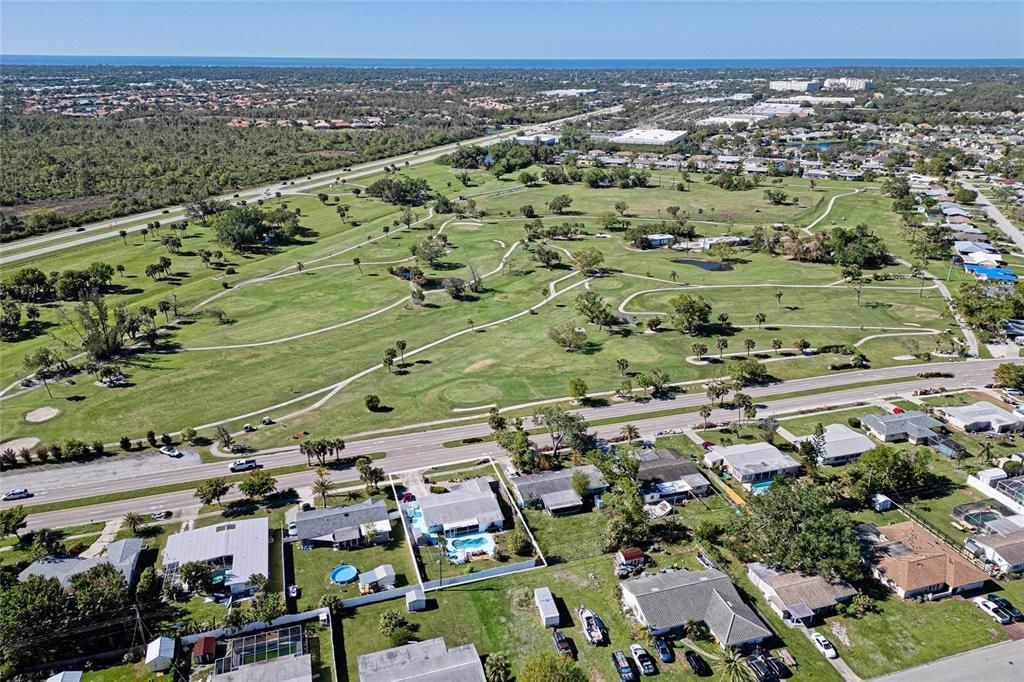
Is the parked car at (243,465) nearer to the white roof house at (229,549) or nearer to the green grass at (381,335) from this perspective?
the green grass at (381,335)

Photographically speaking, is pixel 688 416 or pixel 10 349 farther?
pixel 10 349

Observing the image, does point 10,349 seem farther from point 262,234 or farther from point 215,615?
point 215,615

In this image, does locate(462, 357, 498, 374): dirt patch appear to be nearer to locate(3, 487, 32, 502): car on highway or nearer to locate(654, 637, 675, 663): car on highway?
locate(654, 637, 675, 663): car on highway

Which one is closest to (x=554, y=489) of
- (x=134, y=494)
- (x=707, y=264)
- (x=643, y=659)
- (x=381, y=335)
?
(x=643, y=659)

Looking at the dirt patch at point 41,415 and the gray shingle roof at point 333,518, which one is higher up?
the gray shingle roof at point 333,518

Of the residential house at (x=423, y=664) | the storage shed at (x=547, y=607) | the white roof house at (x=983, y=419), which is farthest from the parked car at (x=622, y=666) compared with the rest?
the white roof house at (x=983, y=419)

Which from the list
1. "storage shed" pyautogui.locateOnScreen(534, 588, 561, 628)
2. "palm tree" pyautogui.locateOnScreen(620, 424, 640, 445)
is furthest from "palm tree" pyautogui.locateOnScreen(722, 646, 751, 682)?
"palm tree" pyautogui.locateOnScreen(620, 424, 640, 445)

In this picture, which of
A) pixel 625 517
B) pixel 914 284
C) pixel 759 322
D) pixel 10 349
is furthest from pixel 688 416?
pixel 10 349
